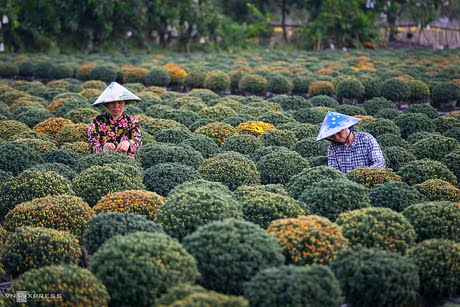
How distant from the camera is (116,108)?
9180 mm

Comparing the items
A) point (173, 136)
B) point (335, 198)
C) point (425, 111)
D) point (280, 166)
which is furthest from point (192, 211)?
point (425, 111)

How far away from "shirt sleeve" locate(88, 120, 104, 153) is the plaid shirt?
3316mm

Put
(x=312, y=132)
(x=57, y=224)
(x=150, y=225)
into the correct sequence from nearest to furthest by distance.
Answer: (x=150, y=225) < (x=57, y=224) < (x=312, y=132)

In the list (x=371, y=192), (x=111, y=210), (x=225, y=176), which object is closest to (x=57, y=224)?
(x=111, y=210)

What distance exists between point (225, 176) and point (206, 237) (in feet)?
8.79

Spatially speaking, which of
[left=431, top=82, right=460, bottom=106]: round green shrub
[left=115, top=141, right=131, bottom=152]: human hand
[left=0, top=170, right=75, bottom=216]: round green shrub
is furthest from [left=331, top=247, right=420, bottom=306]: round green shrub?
[left=431, top=82, right=460, bottom=106]: round green shrub

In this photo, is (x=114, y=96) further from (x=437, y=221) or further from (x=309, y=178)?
(x=437, y=221)

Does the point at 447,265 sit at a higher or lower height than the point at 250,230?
lower

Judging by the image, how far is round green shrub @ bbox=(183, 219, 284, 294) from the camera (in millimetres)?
5465

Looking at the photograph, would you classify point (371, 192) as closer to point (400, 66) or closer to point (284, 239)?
point (284, 239)

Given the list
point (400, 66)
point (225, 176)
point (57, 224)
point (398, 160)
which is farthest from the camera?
point (400, 66)

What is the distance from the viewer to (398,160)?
31.5 ft

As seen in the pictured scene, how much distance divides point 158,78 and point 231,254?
51.9ft

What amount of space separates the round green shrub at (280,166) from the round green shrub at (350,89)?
27.2 feet
